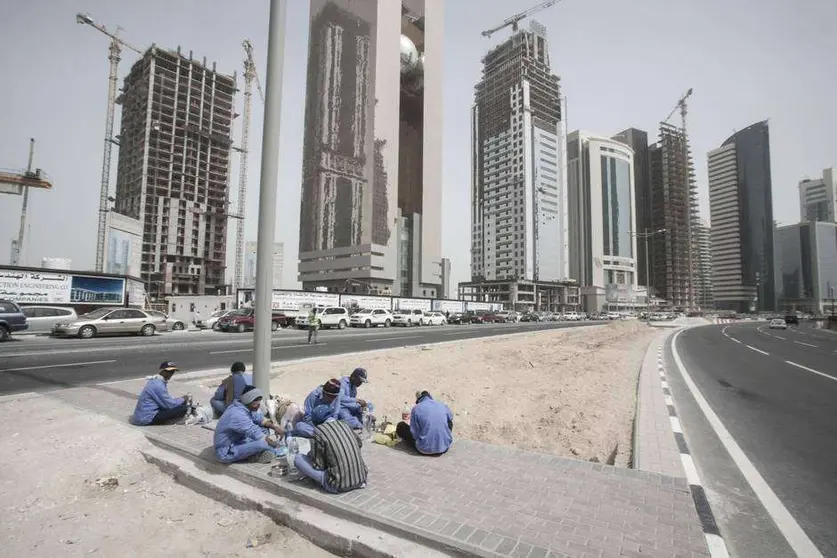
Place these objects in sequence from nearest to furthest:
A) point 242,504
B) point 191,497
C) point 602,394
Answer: point 242,504 → point 191,497 → point 602,394

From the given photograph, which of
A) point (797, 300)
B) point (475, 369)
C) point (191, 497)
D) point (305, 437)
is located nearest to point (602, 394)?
point (475, 369)

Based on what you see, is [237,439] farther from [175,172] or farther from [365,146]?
[175,172]

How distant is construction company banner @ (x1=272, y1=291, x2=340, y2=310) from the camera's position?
117ft

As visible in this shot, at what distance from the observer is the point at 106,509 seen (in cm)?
429

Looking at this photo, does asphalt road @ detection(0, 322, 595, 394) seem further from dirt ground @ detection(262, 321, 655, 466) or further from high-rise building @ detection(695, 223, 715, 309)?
high-rise building @ detection(695, 223, 715, 309)

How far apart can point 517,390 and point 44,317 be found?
2415 centimetres

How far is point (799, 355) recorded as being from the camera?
1727cm

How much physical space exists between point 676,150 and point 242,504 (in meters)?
188

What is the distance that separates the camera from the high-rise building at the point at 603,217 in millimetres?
147875

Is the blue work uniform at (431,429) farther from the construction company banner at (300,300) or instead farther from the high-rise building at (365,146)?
the high-rise building at (365,146)

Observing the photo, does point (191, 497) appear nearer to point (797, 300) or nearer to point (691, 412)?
point (691, 412)

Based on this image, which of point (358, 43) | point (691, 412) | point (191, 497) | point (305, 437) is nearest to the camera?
point (191, 497)

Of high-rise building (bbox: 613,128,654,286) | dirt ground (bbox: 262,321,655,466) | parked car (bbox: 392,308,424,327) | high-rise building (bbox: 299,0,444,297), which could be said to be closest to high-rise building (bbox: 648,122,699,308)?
high-rise building (bbox: 613,128,654,286)

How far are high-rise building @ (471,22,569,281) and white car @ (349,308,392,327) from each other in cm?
8861
